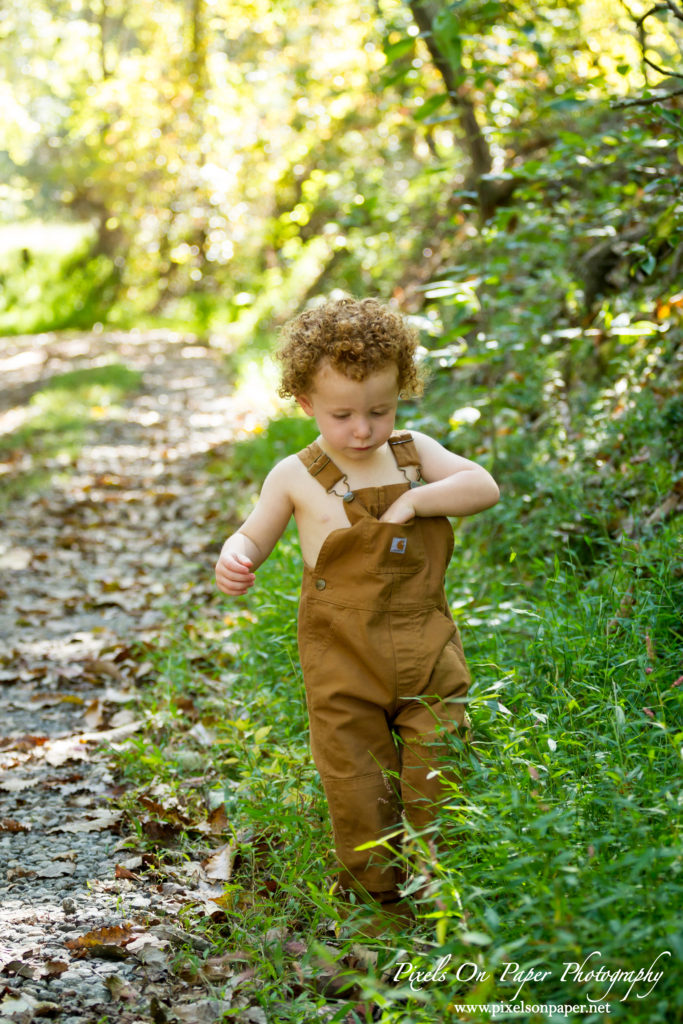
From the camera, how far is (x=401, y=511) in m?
2.33

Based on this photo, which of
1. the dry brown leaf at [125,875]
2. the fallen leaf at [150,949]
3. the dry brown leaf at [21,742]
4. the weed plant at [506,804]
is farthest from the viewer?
the dry brown leaf at [21,742]

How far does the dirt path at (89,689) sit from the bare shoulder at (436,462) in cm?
130

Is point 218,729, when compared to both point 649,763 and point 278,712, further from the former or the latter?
point 649,763

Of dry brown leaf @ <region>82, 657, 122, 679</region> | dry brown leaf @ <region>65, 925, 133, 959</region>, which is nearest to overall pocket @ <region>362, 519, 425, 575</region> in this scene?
dry brown leaf @ <region>65, 925, 133, 959</region>

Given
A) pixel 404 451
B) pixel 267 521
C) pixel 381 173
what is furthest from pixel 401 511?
pixel 381 173

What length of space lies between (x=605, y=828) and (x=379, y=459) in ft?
3.58

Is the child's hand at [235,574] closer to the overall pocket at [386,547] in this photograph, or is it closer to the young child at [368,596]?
the young child at [368,596]

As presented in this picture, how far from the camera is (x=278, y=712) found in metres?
3.22

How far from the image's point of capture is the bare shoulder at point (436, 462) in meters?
2.47

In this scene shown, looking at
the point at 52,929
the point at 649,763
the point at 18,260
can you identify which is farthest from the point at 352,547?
the point at 18,260

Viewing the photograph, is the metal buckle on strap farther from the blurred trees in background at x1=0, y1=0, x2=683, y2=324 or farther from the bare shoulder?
the blurred trees in background at x1=0, y1=0, x2=683, y2=324

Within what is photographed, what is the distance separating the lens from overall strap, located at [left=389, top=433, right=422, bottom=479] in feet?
8.09

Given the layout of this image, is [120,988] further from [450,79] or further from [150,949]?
[450,79]

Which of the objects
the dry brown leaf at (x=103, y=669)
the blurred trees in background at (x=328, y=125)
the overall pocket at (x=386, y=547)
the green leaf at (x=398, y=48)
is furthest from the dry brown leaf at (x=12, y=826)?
the green leaf at (x=398, y=48)
